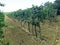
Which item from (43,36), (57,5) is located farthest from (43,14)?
(43,36)

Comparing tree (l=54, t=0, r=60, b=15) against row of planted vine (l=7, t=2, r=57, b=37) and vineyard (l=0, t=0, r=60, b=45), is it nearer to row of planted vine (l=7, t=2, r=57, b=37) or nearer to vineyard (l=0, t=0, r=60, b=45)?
vineyard (l=0, t=0, r=60, b=45)

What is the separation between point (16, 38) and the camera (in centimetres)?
742

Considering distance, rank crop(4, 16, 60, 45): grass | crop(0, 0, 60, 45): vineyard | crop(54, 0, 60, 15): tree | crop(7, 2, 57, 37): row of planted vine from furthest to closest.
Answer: crop(7, 2, 57, 37): row of planted vine → crop(54, 0, 60, 15): tree → crop(0, 0, 60, 45): vineyard → crop(4, 16, 60, 45): grass

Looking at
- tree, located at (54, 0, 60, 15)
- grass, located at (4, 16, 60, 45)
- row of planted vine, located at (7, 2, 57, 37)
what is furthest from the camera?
row of planted vine, located at (7, 2, 57, 37)

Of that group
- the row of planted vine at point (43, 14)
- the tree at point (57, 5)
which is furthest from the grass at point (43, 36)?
the tree at point (57, 5)

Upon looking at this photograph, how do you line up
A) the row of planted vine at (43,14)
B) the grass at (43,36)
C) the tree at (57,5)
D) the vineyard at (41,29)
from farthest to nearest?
the row of planted vine at (43,14)
the tree at (57,5)
the vineyard at (41,29)
the grass at (43,36)

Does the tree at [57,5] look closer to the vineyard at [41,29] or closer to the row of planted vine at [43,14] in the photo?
the vineyard at [41,29]

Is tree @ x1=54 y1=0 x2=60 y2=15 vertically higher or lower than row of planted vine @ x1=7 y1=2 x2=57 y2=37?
higher

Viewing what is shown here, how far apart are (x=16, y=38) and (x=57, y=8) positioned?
2.00 metres

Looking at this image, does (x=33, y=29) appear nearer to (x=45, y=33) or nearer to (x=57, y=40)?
(x=45, y=33)

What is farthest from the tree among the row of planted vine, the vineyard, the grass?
the grass

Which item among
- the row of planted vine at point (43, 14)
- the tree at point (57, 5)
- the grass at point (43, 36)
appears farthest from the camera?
the row of planted vine at point (43, 14)

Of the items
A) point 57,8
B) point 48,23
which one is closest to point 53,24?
point 48,23

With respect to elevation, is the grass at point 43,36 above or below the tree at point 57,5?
below
